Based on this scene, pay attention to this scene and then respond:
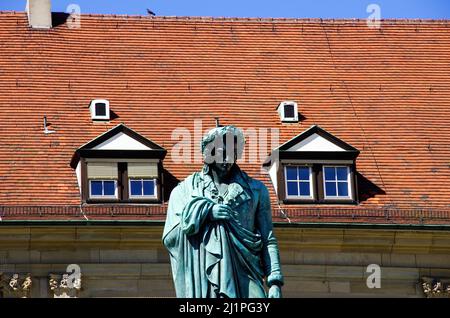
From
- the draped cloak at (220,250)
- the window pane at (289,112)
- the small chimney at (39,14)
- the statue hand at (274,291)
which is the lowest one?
the statue hand at (274,291)

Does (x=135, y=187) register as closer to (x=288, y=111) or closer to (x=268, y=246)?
(x=288, y=111)

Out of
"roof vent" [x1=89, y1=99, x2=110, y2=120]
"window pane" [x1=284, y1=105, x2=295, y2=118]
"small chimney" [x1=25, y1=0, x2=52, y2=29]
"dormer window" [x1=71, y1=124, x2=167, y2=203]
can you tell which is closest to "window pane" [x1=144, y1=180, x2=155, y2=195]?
"dormer window" [x1=71, y1=124, x2=167, y2=203]

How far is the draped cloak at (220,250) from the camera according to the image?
53.9 feet

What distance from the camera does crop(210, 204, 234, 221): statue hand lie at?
16.6m

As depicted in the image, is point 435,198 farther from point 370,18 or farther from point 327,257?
point 370,18

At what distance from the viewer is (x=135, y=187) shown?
3719cm

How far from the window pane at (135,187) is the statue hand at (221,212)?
20.5 m

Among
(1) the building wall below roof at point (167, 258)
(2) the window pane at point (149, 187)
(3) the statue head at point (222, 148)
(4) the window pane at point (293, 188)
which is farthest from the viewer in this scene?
(4) the window pane at point (293, 188)

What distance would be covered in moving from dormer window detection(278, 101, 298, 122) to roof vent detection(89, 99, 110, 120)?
355 cm

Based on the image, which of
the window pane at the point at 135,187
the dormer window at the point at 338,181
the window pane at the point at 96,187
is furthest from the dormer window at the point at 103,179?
the dormer window at the point at 338,181

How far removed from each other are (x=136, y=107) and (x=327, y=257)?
17.3 ft

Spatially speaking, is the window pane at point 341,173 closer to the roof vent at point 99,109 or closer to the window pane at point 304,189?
the window pane at point 304,189
